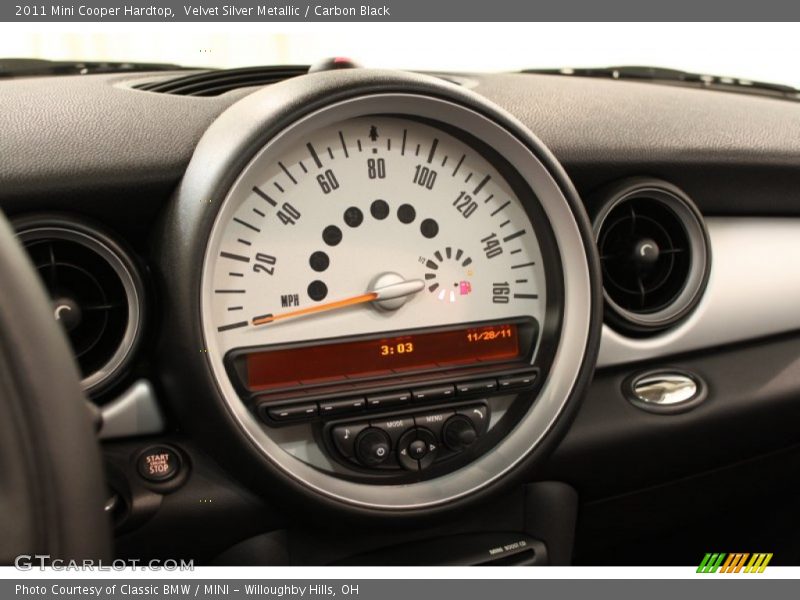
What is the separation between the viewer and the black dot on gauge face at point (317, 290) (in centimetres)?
130

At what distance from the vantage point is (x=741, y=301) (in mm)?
1715

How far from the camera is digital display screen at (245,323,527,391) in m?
1.29

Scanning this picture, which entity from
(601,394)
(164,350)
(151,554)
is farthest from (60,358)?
(601,394)

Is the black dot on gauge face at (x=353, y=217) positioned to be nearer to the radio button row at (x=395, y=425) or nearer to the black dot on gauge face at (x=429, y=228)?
the black dot on gauge face at (x=429, y=228)

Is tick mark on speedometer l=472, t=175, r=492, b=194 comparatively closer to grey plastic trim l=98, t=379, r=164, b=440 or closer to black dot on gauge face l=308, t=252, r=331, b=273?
black dot on gauge face l=308, t=252, r=331, b=273

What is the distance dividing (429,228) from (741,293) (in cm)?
67

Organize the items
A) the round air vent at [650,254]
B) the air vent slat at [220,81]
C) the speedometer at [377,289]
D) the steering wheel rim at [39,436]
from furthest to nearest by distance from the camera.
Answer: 1. the round air vent at [650,254]
2. the air vent slat at [220,81]
3. the speedometer at [377,289]
4. the steering wheel rim at [39,436]

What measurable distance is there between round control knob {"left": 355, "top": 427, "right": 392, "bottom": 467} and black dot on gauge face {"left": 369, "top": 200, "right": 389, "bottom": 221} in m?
0.29

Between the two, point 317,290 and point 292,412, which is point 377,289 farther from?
point 292,412

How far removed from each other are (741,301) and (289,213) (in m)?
0.88

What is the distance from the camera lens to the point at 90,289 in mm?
1299

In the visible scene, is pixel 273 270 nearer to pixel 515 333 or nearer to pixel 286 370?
pixel 286 370

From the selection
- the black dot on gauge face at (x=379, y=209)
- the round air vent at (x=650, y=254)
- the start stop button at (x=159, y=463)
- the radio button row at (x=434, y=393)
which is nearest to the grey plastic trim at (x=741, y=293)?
the round air vent at (x=650, y=254)

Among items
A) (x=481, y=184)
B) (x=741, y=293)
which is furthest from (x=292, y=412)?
(x=741, y=293)
